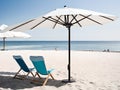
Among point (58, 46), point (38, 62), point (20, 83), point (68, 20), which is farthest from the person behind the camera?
point (58, 46)

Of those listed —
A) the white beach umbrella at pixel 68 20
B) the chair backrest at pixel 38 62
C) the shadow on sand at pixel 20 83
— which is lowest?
the shadow on sand at pixel 20 83

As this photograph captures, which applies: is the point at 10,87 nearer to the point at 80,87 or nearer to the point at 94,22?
the point at 80,87

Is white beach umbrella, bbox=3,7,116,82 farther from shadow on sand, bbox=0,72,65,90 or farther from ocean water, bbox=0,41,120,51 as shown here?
ocean water, bbox=0,41,120,51

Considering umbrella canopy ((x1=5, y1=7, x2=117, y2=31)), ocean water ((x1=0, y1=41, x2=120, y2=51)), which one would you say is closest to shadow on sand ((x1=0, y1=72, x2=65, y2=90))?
umbrella canopy ((x1=5, y1=7, x2=117, y2=31))

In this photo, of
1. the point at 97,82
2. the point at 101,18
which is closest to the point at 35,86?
the point at 97,82

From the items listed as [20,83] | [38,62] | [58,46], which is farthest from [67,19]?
[58,46]

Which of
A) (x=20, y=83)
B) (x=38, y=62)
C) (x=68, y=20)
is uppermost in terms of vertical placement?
(x=68, y=20)

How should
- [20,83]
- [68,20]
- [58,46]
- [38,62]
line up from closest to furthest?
[38,62] → [20,83] → [68,20] → [58,46]

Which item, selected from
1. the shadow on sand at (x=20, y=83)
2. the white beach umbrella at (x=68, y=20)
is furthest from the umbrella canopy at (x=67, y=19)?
the shadow on sand at (x=20, y=83)

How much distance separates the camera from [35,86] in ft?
21.2

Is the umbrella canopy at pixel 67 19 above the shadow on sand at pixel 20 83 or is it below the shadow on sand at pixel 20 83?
above

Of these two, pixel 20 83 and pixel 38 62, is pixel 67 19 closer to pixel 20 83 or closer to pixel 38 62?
pixel 38 62

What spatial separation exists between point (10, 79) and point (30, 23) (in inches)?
69.4

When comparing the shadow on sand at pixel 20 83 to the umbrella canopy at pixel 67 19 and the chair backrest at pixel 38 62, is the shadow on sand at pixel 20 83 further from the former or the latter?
the umbrella canopy at pixel 67 19
